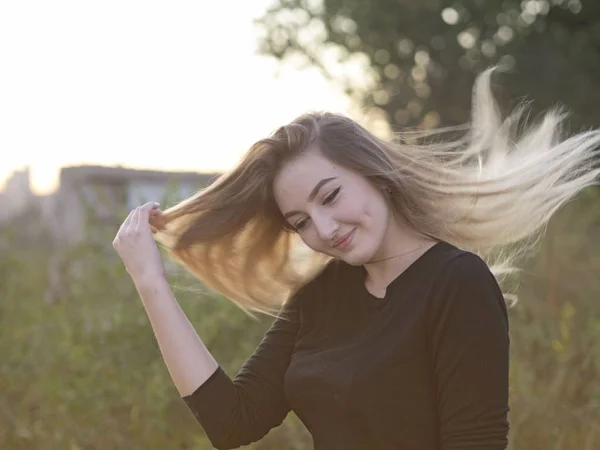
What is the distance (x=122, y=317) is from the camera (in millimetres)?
4582

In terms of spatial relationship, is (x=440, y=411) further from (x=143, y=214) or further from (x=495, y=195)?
(x=143, y=214)

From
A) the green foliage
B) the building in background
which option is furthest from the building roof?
the green foliage

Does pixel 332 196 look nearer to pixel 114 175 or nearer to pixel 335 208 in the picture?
pixel 335 208

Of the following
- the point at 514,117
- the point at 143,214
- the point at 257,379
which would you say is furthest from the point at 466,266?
the point at 514,117

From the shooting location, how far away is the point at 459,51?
14.6 metres

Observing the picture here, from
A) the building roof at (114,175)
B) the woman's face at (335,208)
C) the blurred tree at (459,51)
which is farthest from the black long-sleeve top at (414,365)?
the blurred tree at (459,51)

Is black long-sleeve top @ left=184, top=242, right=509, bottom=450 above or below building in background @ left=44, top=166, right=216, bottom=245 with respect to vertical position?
below

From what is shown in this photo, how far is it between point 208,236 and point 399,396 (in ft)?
2.51

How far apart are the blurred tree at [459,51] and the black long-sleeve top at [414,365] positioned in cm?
1151

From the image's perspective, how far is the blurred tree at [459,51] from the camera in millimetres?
13672

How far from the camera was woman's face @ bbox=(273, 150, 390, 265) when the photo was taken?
83.1 inches

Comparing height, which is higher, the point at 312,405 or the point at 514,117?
the point at 514,117

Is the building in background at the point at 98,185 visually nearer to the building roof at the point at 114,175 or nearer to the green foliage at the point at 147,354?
the building roof at the point at 114,175

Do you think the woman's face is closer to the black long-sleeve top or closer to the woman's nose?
the woman's nose
